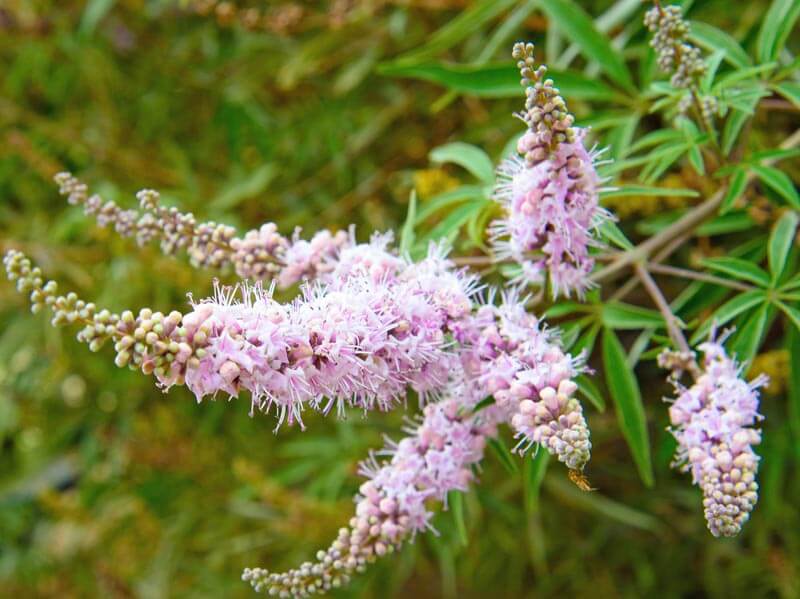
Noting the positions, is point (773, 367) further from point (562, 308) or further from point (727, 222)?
point (562, 308)

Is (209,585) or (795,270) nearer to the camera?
(795,270)

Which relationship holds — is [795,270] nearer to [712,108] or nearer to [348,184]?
[712,108]

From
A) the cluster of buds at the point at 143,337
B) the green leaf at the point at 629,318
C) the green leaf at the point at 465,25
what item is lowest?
the cluster of buds at the point at 143,337

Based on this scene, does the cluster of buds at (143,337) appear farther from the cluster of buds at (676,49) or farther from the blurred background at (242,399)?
the blurred background at (242,399)

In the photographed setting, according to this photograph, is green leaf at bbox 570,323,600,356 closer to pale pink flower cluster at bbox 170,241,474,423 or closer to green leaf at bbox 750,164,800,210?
pale pink flower cluster at bbox 170,241,474,423

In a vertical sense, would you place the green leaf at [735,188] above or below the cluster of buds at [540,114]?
above

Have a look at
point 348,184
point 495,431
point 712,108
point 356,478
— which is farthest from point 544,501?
point 712,108

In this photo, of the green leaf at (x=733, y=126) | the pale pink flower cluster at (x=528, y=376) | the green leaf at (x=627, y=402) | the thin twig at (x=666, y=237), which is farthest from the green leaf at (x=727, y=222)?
the pale pink flower cluster at (x=528, y=376)

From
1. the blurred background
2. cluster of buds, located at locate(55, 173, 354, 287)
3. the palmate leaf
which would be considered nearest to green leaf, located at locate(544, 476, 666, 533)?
the blurred background

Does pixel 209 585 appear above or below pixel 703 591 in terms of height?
above
